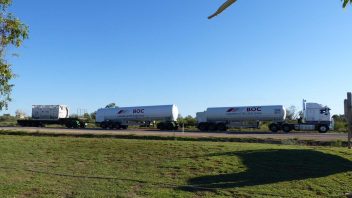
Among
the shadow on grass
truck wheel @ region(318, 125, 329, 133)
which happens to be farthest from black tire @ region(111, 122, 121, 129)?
the shadow on grass

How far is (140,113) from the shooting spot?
55938mm

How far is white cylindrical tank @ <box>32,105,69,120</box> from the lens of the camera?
64000 mm

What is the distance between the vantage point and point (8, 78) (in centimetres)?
1248

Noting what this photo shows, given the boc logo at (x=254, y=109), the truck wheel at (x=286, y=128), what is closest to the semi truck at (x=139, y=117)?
the boc logo at (x=254, y=109)

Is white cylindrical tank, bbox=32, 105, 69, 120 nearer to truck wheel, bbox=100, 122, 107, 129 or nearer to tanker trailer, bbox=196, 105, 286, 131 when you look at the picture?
truck wheel, bbox=100, 122, 107, 129

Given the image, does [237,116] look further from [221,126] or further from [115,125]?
[115,125]

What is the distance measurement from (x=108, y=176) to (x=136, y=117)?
147 ft

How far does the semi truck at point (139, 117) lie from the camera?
5409 centimetres

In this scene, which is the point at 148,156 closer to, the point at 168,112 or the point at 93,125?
the point at 168,112

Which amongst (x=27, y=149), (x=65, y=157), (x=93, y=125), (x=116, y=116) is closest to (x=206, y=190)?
(x=65, y=157)

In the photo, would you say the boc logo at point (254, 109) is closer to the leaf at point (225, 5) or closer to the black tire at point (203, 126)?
the black tire at point (203, 126)

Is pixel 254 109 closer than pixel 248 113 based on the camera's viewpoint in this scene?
Yes

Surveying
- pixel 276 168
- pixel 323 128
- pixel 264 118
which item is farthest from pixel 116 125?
pixel 276 168

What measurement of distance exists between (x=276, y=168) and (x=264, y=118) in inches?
1507
